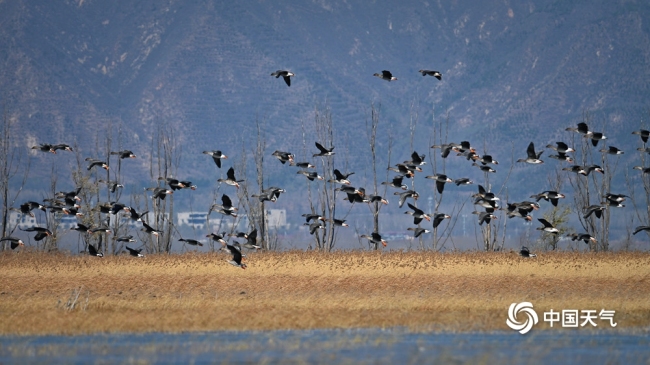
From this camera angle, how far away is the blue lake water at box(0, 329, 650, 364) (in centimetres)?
2227

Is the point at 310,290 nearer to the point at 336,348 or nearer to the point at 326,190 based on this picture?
the point at 336,348

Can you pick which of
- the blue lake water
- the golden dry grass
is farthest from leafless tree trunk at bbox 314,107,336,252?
the blue lake water

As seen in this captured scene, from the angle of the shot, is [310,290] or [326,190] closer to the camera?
[310,290]

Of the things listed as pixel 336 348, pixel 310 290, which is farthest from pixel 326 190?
pixel 336 348

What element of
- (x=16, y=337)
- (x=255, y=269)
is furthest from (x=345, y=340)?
(x=255, y=269)

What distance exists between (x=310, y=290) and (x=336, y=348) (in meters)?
10.2

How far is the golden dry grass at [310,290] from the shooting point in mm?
27797

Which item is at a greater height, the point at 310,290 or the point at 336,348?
the point at 310,290

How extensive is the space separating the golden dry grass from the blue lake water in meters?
1.05

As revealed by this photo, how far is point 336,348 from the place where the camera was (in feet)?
77.7

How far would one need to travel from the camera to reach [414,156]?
39094 millimetres

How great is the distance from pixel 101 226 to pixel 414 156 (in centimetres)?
1940

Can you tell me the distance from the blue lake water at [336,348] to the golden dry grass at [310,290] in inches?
41.3

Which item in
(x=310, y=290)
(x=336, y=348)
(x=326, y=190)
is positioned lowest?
(x=336, y=348)
